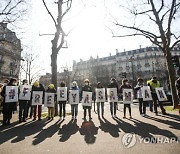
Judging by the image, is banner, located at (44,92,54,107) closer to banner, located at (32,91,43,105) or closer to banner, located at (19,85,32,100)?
banner, located at (32,91,43,105)

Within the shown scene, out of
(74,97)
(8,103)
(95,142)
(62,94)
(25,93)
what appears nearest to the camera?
(95,142)

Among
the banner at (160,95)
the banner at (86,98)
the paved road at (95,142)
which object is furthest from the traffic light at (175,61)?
the paved road at (95,142)

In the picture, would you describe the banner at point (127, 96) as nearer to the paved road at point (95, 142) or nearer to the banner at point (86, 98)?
the banner at point (86, 98)

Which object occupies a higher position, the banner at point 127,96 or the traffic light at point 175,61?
the traffic light at point 175,61

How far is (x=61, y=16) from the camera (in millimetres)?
13734

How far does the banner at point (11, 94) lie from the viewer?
357 inches

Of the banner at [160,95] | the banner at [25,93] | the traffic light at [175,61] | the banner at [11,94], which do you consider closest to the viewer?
the banner at [11,94]

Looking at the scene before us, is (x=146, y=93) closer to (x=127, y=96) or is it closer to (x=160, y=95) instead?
(x=160, y=95)

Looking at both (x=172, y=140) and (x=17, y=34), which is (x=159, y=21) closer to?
(x=172, y=140)

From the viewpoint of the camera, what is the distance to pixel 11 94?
30.3 ft

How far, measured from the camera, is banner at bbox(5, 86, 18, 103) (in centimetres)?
906

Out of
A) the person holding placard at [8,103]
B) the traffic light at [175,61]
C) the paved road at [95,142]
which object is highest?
the traffic light at [175,61]

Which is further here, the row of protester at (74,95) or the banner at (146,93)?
the banner at (146,93)

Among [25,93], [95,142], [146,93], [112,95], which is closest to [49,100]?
[25,93]
